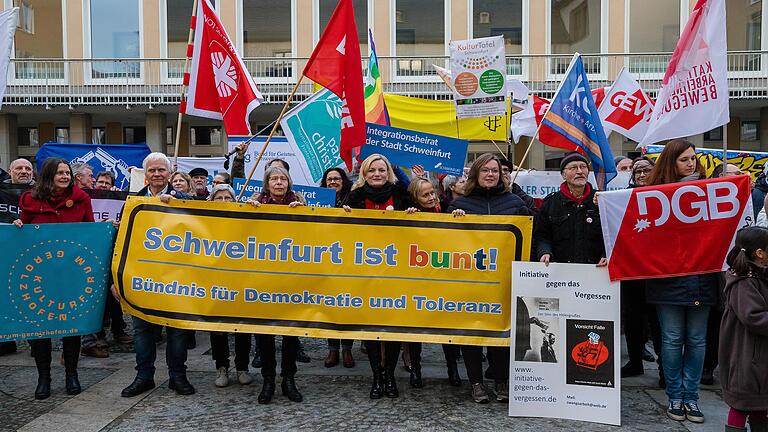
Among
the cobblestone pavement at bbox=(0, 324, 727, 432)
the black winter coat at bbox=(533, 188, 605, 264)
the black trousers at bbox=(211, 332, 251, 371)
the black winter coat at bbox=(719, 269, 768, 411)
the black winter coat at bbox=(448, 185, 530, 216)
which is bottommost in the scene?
the cobblestone pavement at bbox=(0, 324, 727, 432)

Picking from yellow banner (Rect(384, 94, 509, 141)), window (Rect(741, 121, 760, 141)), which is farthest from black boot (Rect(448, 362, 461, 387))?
window (Rect(741, 121, 760, 141))

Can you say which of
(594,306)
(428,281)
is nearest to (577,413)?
(594,306)

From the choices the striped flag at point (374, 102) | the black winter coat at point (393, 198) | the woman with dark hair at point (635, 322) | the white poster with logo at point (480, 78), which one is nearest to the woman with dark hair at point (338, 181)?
the striped flag at point (374, 102)

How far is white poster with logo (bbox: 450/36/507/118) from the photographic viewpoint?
841 centimetres

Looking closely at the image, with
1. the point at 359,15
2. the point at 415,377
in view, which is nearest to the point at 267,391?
the point at 415,377

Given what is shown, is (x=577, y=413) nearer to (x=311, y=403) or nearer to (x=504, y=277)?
(x=504, y=277)

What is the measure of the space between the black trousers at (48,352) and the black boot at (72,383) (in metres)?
0.04

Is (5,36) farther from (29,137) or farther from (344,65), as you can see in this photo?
(29,137)

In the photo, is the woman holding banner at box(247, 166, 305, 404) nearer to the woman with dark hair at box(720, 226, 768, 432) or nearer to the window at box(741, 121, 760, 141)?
the woman with dark hair at box(720, 226, 768, 432)

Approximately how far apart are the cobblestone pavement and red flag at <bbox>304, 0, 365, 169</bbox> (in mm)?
2442

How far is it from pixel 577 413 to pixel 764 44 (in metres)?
18.2

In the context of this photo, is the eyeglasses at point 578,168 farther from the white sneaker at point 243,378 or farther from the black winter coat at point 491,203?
the white sneaker at point 243,378

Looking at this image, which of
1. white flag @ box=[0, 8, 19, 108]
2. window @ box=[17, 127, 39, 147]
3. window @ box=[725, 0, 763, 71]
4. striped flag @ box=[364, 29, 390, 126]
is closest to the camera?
white flag @ box=[0, 8, 19, 108]

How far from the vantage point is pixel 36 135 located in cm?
2123
